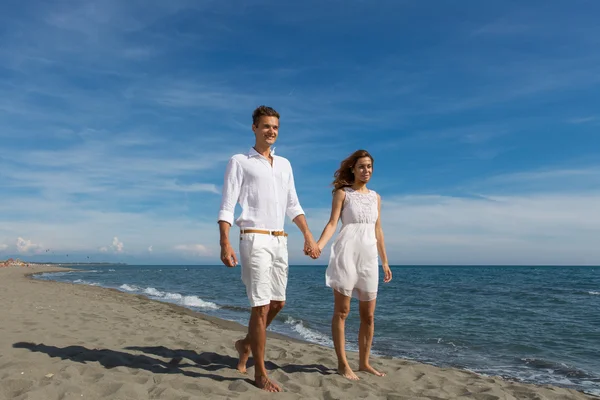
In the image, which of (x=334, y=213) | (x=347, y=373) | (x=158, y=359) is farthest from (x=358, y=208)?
(x=158, y=359)

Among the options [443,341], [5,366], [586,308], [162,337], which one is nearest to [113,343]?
[162,337]

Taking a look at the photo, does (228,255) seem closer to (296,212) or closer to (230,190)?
(230,190)

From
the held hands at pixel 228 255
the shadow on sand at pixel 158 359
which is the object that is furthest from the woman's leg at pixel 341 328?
the held hands at pixel 228 255

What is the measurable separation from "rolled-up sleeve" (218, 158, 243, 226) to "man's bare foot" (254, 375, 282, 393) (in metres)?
1.47

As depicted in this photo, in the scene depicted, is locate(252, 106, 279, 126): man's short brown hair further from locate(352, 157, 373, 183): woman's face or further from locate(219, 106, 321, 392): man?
locate(352, 157, 373, 183): woman's face

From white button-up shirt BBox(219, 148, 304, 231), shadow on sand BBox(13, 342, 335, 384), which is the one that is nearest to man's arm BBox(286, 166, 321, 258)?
white button-up shirt BBox(219, 148, 304, 231)

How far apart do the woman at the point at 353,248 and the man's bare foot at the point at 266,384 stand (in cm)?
90

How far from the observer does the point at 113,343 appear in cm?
570

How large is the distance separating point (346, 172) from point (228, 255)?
182cm

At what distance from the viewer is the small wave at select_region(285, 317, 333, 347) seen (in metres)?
9.53

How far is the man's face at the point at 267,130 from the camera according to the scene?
4043mm

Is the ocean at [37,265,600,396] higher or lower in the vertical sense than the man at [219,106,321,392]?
lower

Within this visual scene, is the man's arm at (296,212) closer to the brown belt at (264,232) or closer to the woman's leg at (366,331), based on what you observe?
the brown belt at (264,232)

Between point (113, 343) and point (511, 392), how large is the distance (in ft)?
15.8
